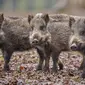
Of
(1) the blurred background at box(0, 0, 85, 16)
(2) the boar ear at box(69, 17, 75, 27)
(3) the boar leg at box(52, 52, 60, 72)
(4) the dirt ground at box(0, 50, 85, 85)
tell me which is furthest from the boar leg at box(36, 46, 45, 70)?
(1) the blurred background at box(0, 0, 85, 16)

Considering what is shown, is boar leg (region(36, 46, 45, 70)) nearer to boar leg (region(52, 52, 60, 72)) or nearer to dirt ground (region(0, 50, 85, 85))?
dirt ground (region(0, 50, 85, 85))

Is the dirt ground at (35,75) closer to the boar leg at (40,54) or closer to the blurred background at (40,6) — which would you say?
the boar leg at (40,54)

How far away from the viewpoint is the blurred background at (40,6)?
31266mm

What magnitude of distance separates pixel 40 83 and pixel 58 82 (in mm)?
405

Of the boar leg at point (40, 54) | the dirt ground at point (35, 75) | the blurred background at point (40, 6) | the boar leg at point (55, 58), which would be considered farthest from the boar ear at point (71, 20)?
the blurred background at point (40, 6)

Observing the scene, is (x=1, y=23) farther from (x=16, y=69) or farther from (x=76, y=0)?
(x=76, y=0)

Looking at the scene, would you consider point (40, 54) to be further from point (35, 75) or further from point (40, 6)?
point (40, 6)

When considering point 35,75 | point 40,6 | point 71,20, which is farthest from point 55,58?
point 40,6

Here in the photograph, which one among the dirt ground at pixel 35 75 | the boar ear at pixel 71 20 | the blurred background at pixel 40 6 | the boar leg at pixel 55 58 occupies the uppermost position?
the blurred background at pixel 40 6

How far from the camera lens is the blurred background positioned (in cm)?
3127

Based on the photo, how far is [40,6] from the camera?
39062mm

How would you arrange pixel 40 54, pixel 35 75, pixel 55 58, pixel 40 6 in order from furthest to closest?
pixel 40 6, pixel 40 54, pixel 55 58, pixel 35 75

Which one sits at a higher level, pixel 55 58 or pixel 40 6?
pixel 40 6

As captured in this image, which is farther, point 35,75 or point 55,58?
point 55,58
